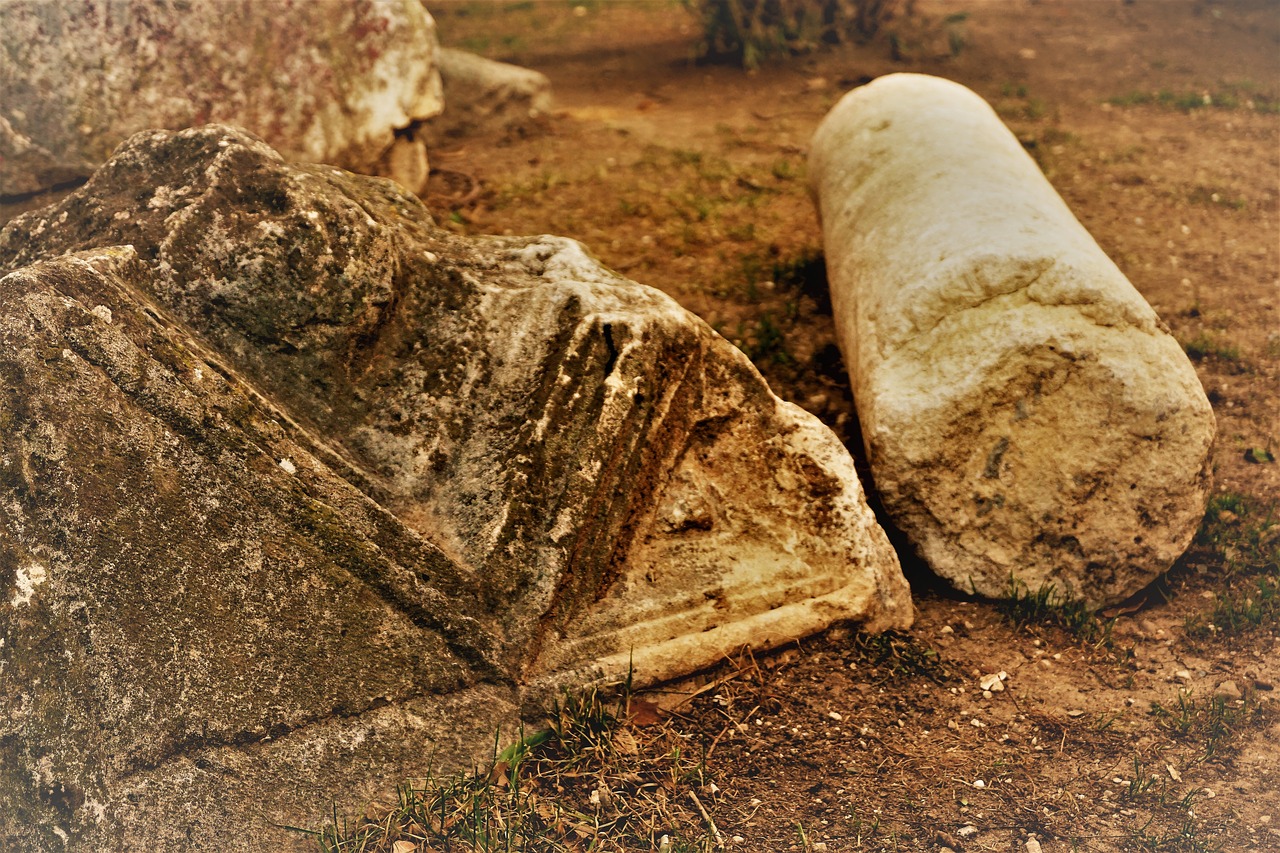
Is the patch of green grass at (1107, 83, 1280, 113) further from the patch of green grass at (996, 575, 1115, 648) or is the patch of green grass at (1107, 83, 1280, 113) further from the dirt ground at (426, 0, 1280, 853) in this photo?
the patch of green grass at (996, 575, 1115, 648)

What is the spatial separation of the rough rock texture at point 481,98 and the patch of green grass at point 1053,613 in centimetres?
458

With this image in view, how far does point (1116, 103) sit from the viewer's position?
6902 millimetres

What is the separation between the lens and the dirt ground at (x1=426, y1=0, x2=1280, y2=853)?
102 inches

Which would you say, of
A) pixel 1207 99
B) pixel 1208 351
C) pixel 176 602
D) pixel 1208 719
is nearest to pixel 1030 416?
pixel 1208 719

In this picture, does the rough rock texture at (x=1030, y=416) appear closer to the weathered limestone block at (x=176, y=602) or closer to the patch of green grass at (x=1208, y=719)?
the patch of green grass at (x=1208, y=719)

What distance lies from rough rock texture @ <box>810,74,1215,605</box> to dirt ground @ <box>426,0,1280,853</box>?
0.72ft

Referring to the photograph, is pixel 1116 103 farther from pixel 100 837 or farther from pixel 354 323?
pixel 100 837

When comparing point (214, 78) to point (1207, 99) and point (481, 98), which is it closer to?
point (481, 98)

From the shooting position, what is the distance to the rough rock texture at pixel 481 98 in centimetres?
641

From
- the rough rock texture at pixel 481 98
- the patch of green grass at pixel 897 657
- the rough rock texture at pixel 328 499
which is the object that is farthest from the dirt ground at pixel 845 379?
the rough rock texture at pixel 328 499

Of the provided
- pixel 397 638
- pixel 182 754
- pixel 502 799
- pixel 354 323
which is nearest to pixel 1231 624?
pixel 502 799

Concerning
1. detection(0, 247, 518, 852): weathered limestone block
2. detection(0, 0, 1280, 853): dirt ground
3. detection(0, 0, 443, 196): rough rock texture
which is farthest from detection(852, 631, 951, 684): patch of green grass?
detection(0, 0, 443, 196): rough rock texture

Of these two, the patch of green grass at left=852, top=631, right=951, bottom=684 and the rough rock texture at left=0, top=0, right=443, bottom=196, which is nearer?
the patch of green grass at left=852, top=631, right=951, bottom=684

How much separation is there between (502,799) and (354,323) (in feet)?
4.07
